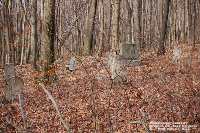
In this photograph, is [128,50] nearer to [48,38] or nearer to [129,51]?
[129,51]

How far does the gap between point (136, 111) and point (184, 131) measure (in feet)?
4.64

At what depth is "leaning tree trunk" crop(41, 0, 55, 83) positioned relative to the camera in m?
7.10

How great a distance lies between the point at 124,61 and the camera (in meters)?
6.93

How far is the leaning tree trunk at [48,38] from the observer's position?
23.3 feet

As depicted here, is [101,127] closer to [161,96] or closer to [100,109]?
[100,109]

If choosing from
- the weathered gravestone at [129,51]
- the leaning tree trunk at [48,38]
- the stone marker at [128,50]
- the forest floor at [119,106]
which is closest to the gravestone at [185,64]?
the forest floor at [119,106]

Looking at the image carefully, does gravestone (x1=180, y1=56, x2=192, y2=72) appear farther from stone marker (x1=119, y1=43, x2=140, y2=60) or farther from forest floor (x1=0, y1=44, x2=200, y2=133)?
stone marker (x1=119, y1=43, x2=140, y2=60)

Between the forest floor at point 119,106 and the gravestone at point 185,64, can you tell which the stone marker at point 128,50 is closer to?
the forest floor at point 119,106

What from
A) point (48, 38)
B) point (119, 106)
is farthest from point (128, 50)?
point (119, 106)

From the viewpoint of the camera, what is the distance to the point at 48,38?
718 cm

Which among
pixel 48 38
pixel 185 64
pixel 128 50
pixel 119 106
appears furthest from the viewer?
pixel 128 50

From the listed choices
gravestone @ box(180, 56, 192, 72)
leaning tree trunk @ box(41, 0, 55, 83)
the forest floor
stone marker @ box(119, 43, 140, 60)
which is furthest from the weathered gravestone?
leaning tree trunk @ box(41, 0, 55, 83)

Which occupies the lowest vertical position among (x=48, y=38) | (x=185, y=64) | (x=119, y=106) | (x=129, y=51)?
(x=119, y=106)

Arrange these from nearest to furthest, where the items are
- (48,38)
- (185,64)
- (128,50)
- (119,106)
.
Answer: (119,106) < (48,38) < (185,64) < (128,50)
